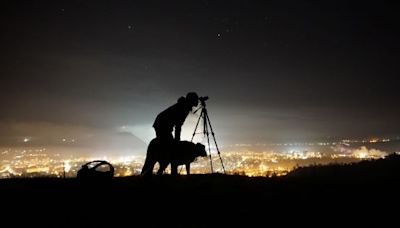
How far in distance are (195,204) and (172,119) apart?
3998 millimetres

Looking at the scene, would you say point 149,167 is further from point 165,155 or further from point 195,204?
point 195,204

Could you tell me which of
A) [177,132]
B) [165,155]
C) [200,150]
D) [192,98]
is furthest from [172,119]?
[200,150]

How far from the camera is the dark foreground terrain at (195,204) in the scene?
5598 mm

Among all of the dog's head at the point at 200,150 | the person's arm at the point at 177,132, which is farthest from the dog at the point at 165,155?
the dog's head at the point at 200,150

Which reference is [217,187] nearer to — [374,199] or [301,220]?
[301,220]

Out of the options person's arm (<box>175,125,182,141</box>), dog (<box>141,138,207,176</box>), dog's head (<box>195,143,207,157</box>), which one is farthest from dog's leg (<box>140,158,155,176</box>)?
dog's head (<box>195,143,207,157</box>)

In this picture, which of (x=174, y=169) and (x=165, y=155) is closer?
(x=165, y=155)

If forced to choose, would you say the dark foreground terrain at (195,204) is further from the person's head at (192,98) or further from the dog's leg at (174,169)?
the person's head at (192,98)

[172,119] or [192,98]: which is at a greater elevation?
[192,98]

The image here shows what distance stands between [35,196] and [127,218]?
10.1ft

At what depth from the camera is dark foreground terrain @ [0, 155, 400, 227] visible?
18.4ft

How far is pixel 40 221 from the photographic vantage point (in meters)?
5.60

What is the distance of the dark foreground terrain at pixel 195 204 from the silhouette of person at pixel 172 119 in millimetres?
1810

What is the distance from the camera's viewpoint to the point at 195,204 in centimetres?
670
